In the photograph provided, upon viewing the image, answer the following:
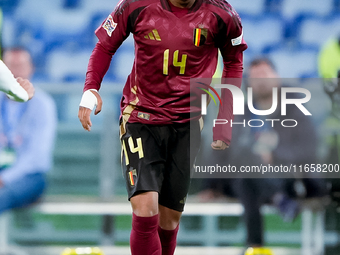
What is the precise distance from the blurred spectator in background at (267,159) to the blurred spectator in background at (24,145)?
133 cm

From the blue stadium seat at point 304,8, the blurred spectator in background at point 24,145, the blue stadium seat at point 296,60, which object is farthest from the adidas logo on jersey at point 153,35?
the blue stadium seat at point 304,8

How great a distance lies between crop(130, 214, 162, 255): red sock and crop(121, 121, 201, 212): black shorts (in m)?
0.12

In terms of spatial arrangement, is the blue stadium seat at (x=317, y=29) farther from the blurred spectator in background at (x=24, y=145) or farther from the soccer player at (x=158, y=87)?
the blurred spectator in background at (x=24, y=145)

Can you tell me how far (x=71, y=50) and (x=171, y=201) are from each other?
222cm

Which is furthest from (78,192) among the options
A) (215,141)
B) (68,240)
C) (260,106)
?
(215,141)

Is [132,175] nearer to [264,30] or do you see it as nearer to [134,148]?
[134,148]

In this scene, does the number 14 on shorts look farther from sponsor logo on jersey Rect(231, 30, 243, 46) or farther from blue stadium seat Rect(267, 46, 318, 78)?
blue stadium seat Rect(267, 46, 318, 78)

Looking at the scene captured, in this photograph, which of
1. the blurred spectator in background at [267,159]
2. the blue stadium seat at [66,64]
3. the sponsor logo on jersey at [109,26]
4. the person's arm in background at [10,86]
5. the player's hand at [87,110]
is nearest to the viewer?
the person's arm in background at [10,86]

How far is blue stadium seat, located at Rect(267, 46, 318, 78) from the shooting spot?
3.62m

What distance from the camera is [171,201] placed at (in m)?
1.99

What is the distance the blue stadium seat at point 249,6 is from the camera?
150 inches

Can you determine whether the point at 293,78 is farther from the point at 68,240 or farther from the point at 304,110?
the point at 68,240

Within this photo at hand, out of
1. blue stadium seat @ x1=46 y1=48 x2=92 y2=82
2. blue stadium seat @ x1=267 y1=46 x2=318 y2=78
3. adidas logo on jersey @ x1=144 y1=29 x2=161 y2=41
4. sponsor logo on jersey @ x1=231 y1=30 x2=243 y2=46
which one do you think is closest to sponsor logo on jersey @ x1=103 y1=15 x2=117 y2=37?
adidas logo on jersey @ x1=144 y1=29 x2=161 y2=41

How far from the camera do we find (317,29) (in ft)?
12.4
